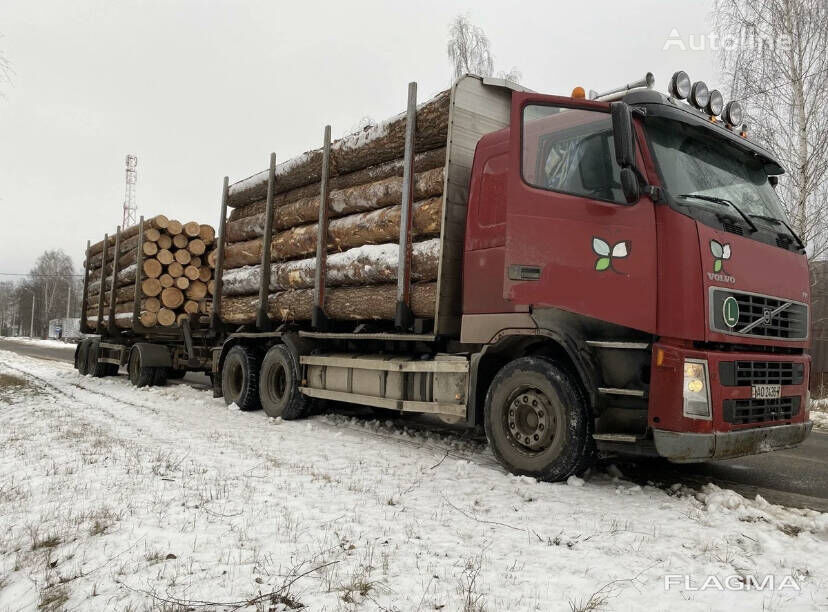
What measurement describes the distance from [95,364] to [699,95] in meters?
14.5

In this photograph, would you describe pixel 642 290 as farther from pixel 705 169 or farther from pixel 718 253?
pixel 705 169

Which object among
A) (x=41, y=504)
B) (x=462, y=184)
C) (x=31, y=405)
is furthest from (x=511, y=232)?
(x=31, y=405)

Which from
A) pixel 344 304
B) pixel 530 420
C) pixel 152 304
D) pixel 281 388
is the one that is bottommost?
pixel 281 388

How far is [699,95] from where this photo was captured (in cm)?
464

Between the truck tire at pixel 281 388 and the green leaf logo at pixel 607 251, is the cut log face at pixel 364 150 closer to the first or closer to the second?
the green leaf logo at pixel 607 251

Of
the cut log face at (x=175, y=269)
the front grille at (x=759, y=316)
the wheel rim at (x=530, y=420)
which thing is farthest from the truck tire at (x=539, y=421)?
the cut log face at (x=175, y=269)

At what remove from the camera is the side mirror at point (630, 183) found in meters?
3.98

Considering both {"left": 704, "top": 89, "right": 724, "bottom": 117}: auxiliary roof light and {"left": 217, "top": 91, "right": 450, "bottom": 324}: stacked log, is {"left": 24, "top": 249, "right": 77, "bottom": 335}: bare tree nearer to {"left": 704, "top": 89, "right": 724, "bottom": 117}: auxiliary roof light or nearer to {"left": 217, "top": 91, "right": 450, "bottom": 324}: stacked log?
{"left": 217, "top": 91, "right": 450, "bottom": 324}: stacked log

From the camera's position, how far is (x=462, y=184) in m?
5.62

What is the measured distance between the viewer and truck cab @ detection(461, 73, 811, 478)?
385 cm

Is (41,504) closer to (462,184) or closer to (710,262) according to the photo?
(462,184)

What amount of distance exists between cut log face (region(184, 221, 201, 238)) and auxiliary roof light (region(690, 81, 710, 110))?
10477mm

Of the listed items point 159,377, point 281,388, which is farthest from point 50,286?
point 281,388
